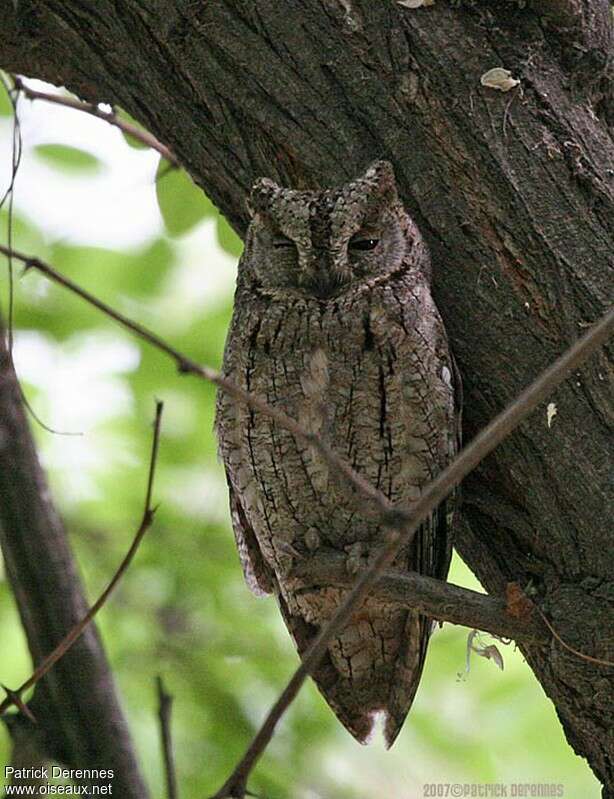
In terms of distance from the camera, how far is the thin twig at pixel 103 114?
9.76 ft

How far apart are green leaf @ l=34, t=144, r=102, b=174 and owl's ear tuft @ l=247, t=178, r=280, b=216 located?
99 cm

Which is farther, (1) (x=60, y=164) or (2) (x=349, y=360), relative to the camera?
(1) (x=60, y=164)

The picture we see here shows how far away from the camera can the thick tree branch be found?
Result: 2.35 meters

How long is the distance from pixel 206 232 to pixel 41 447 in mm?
1580

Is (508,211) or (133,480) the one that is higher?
(133,480)

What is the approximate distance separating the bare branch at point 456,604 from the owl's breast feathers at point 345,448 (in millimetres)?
233

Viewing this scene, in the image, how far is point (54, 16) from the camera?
256 cm

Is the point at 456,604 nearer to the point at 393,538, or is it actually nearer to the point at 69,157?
the point at 393,538

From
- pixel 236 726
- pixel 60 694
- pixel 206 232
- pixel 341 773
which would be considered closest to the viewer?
pixel 60 694

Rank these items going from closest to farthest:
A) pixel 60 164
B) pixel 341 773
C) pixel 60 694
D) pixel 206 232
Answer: pixel 60 694 < pixel 60 164 < pixel 341 773 < pixel 206 232

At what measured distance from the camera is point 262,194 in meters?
2.44

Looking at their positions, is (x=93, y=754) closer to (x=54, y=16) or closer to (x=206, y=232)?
(x=54, y=16)

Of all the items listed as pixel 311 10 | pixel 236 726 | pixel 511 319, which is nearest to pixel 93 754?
pixel 236 726

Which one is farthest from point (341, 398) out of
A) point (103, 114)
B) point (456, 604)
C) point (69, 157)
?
point (69, 157)
